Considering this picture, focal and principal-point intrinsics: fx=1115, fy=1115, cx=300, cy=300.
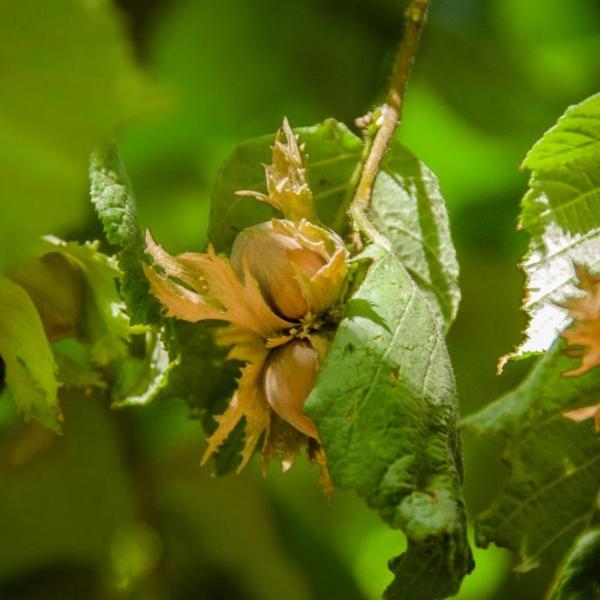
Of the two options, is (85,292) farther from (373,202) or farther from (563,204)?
(563,204)

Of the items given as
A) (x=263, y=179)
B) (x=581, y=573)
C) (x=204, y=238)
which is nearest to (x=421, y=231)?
(x=263, y=179)

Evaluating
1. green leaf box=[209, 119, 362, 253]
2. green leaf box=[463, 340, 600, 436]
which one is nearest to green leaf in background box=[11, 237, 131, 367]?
green leaf box=[209, 119, 362, 253]

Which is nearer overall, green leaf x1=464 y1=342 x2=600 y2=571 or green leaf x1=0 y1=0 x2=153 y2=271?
green leaf x1=0 y1=0 x2=153 y2=271

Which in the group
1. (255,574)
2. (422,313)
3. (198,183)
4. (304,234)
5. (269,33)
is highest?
(269,33)

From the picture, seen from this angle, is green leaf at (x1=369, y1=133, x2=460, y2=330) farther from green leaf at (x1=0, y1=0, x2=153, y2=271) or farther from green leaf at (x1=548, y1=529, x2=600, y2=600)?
green leaf at (x1=0, y1=0, x2=153, y2=271)

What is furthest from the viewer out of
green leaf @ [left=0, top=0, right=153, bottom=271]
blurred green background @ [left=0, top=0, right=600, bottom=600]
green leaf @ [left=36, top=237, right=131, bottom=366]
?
blurred green background @ [left=0, top=0, right=600, bottom=600]

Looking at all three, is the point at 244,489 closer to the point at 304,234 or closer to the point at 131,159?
the point at 131,159

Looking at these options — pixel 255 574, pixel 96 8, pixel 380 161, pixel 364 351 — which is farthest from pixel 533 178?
pixel 255 574
